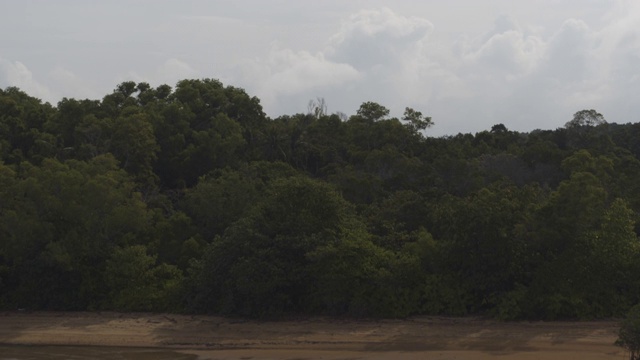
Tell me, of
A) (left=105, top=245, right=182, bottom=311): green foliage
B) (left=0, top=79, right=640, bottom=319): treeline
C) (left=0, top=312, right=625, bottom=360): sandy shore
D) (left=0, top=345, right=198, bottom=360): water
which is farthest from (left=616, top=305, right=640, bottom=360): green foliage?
(left=105, top=245, right=182, bottom=311): green foliage

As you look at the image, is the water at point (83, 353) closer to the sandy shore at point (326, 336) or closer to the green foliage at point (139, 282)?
the sandy shore at point (326, 336)

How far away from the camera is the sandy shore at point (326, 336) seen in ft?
62.6

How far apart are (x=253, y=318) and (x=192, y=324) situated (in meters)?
1.63

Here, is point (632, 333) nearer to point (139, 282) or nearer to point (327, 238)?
point (327, 238)

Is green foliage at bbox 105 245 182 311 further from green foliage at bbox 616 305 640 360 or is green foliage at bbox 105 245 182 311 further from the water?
green foliage at bbox 616 305 640 360

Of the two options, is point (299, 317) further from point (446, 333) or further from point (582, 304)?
point (582, 304)

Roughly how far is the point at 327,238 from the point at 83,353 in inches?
274

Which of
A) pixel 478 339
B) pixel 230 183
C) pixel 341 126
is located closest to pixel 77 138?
pixel 230 183

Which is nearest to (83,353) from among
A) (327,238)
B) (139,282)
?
(139,282)

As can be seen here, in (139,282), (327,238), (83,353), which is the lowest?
(83,353)

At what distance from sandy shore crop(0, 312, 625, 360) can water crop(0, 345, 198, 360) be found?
23cm

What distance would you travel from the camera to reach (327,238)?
22688 mm

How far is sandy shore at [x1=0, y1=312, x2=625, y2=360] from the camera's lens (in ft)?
62.6

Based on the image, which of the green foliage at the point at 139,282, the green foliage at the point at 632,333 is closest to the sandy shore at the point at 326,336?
the green foliage at the point at 139,282
